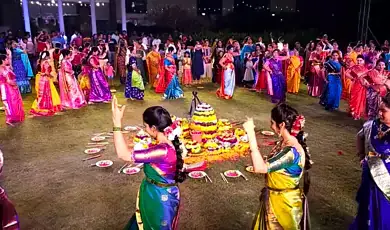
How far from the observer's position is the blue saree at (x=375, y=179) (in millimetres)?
2809

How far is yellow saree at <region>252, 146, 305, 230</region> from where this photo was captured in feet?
8.01

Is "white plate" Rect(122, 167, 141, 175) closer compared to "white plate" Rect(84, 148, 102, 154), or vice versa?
"white plate" Rect(122, 167, 141, 175)

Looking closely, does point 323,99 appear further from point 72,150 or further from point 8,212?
point 8,212

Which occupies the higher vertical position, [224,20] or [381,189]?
[224,20]

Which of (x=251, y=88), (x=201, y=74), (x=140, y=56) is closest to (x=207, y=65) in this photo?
(x=201, y=74)

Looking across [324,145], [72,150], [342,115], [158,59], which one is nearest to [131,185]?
[72,150]

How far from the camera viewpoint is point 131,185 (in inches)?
185

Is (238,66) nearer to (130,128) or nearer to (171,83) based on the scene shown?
(171,83)

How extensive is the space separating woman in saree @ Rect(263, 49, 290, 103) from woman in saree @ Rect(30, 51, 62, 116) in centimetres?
477

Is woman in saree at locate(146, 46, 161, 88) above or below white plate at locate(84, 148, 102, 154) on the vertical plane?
above

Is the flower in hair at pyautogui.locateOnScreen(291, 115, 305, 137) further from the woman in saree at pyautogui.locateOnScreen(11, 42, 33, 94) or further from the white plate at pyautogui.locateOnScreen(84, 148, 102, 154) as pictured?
the woman in saree at pyautogui.locateOnScreen(11, 42, 33, 94)

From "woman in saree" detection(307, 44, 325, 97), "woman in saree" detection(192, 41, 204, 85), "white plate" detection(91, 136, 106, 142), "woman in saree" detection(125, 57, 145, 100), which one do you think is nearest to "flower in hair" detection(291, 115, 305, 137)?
"white plate" detection(91, 136, 106, 142)

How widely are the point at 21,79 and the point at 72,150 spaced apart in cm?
577

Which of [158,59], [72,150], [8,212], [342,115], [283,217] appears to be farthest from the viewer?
[158,59]
